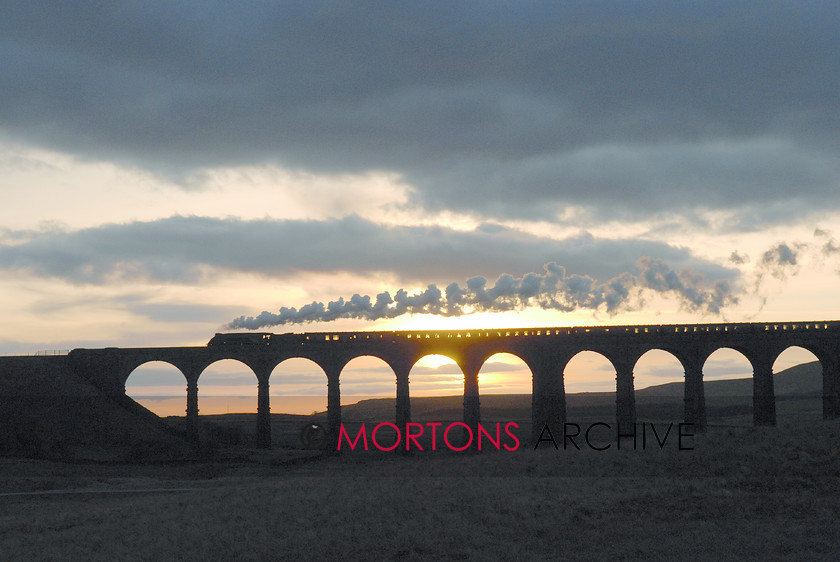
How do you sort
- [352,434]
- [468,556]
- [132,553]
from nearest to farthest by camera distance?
[468,556] → [132,553] → [352,434]

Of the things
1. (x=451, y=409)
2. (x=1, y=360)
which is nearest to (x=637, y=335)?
(x=1, y=360)

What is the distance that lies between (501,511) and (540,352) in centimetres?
3500

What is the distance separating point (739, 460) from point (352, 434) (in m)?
53.0

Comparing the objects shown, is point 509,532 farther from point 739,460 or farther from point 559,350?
point 559,350

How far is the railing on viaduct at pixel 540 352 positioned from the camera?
65.9m

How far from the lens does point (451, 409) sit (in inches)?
→ 5994
